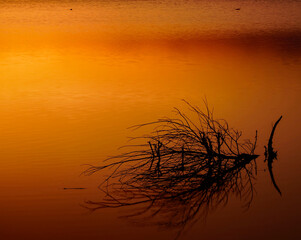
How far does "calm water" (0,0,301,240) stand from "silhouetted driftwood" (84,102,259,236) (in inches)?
4.4

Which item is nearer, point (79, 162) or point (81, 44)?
point (79, 162)

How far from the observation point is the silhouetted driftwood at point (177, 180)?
153 inches

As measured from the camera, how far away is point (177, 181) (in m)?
4.23

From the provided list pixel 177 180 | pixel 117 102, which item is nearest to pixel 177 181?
pixel 177 180

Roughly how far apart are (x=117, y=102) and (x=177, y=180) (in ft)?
10.6

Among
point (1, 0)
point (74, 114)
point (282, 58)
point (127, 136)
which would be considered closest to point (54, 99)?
point (74, 114)

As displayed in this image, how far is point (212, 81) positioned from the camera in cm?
885

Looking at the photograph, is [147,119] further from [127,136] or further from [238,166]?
[238,166]

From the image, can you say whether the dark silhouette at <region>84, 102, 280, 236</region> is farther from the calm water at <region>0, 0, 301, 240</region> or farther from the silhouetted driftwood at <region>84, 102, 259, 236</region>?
the calm water at <region>0, 0, 301, 240</region>

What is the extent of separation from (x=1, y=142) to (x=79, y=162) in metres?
1.11

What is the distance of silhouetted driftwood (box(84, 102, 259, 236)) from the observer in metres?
3.89

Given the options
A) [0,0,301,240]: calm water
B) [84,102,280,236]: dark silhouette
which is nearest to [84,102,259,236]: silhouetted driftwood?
[84,102,280,236]: dark silhouette

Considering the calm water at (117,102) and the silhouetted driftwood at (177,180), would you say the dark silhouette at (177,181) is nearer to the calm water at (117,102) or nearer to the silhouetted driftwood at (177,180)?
the silhouetted driftwood at (177,180)

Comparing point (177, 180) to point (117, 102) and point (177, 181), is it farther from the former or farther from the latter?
point (117, 102)
